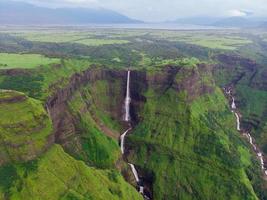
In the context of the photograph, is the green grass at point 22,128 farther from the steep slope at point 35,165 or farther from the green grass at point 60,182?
the green grass at point 60,182

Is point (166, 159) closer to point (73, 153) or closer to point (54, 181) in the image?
point (73, 153)

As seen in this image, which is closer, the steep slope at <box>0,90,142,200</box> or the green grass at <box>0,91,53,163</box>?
the steep slope at <box>0,90,142,200</box>

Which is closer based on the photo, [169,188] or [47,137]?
[47,137]

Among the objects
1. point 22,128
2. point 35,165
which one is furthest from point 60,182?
point 22,128

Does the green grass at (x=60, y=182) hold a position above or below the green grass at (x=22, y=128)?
below

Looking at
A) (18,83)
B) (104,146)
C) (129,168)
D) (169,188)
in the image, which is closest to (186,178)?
(169,188)

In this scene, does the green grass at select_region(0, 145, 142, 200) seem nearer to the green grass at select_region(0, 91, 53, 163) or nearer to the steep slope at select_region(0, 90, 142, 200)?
the steep slope at select_region(0, 90, 142, 200)

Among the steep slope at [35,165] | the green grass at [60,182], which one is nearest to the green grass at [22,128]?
the steep slope at [35,165]

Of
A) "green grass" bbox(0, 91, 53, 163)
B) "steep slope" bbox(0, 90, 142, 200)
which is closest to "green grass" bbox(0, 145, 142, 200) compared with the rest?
"steep slope" bbox(0, 90, 142, 200)
